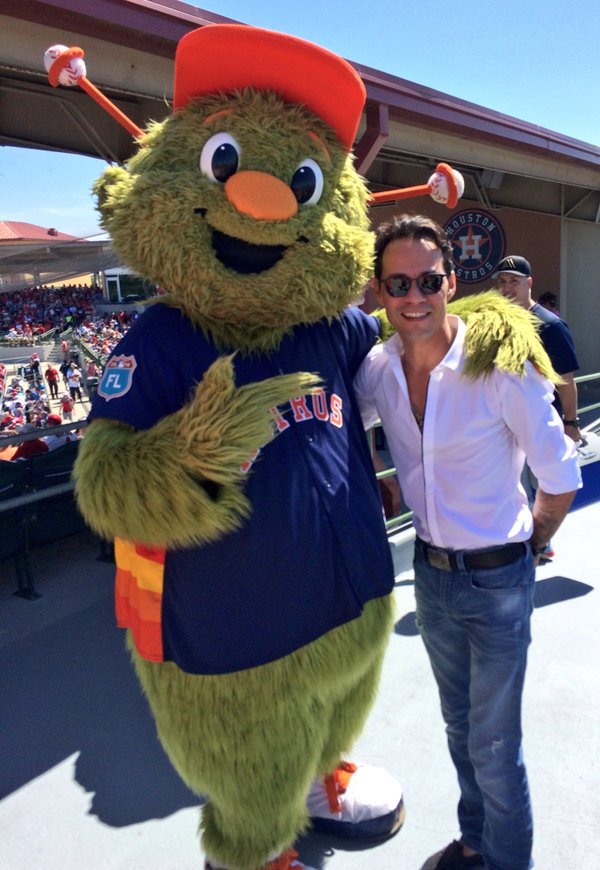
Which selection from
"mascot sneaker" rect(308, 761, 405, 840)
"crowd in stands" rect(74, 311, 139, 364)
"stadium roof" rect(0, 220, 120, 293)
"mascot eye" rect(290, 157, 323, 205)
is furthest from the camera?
"crowd in stands" rect(74, 311, 139, 364)

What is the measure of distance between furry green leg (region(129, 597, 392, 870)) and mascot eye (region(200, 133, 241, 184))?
1.20 meters

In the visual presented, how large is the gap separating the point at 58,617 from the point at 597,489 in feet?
11.4

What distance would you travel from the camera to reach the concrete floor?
1.93 meters

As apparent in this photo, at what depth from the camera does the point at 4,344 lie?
106 ft

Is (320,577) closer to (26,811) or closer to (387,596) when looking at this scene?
(387,596)

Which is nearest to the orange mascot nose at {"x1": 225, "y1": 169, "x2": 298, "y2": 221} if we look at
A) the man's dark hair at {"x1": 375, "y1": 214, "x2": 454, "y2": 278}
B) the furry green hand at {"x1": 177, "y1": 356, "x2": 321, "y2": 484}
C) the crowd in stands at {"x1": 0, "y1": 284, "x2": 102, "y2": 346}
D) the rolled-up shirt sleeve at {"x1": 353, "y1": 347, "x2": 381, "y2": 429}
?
the man's dark hair at {"x1": 375, "y1": 214, "x2": 454, "y2": 278}

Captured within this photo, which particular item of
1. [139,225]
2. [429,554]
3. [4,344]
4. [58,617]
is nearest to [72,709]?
[58,617]

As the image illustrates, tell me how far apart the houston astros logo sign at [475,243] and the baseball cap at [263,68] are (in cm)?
787

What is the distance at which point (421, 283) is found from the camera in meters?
1.58

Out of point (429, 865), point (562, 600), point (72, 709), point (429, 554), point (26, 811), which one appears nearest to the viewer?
point (429, 554)

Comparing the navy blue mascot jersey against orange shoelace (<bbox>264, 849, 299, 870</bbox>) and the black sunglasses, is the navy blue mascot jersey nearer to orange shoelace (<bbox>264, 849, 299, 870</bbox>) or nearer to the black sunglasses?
the black sunglasses

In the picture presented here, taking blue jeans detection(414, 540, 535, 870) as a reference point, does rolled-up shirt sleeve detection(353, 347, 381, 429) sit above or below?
above

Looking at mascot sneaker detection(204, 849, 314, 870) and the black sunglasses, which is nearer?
the black sunglasses

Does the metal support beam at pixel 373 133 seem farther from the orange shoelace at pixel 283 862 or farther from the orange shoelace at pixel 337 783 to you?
the orange shoelace at pixel 283 862
